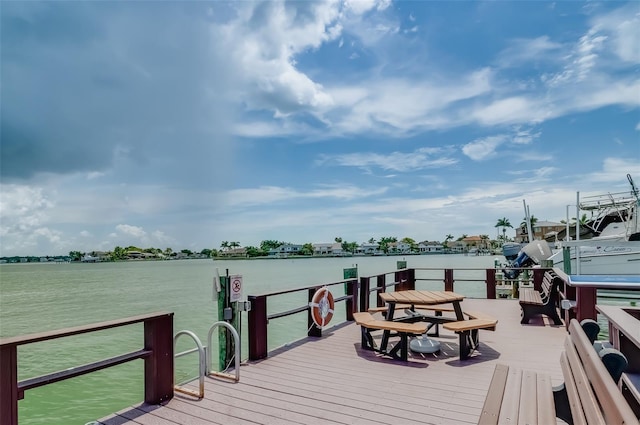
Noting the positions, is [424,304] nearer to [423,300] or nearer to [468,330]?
[423,300]

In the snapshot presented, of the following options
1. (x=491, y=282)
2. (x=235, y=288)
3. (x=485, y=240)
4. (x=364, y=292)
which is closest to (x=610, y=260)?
(x=491, y=282)

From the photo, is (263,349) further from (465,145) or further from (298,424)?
(465,145)

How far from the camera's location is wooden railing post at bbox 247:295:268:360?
469 cm

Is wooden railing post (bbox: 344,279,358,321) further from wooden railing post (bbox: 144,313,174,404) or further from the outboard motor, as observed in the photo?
the outboard motor

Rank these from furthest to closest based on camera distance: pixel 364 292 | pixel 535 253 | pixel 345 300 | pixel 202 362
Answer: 1. pixel 535 253
2. pixel 364 292
3. pixel 345 300
4. pixel 202 362

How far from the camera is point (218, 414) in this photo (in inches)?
124

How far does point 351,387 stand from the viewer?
12.4 ft

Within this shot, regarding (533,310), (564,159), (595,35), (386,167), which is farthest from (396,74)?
(386,167)

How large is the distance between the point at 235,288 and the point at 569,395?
342cm

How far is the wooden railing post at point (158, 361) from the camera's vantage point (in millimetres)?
3311

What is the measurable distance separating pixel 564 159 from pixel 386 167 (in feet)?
31.0

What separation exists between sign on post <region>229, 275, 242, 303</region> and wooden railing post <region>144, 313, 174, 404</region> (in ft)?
3.58

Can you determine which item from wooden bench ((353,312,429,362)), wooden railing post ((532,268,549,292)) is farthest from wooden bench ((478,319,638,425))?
wooden railing post ((532,268,549,292))

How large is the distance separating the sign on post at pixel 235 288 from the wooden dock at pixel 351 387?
78 cm
